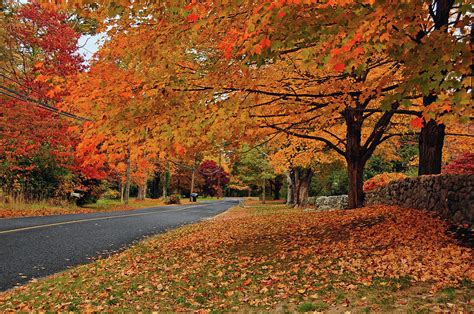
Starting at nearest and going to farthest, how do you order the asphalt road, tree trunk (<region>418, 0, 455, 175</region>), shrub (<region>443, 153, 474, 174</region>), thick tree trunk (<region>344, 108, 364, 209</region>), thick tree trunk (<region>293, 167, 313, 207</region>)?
the asphalt road < tree trunk (<region>418, 0, 455, 175</region>) < thick tree trunk (<region>344, 108, 364, 209</region>) < shrub (<region>443, 153, 474, 174</region>) < thick tree trunk (<region>293, 167, 313, 207</region>)

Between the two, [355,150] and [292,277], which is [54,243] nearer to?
[292,277]

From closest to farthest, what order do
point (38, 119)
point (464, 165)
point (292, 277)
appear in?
point (292, 277) < point (464, 165) < point (38, 119)

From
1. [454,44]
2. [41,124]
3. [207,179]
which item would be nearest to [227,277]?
[454,44]

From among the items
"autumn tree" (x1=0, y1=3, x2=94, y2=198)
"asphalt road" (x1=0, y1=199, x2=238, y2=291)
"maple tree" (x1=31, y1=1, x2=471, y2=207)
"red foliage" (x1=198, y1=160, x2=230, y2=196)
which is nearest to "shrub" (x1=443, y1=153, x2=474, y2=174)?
"maple tree" (x1=31, y1=1, x2=471, y2=207)

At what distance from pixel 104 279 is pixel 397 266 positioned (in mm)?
5249

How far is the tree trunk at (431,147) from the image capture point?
11156mm

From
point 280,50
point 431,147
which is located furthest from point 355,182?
point 280,50

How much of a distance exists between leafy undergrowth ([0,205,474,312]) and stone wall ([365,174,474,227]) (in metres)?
0.48

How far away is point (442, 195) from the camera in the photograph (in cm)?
992

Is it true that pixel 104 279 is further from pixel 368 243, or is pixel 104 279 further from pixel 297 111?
pixel 297 111

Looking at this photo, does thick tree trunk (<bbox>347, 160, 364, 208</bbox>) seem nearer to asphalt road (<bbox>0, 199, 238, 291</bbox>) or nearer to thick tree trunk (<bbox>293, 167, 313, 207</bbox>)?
asphalt road (<bbox>0, 199, 238, 291</bbox>)

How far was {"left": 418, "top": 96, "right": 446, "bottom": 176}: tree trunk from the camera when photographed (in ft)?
36.6

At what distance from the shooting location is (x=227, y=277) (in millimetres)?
7188

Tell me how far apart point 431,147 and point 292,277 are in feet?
23.2
